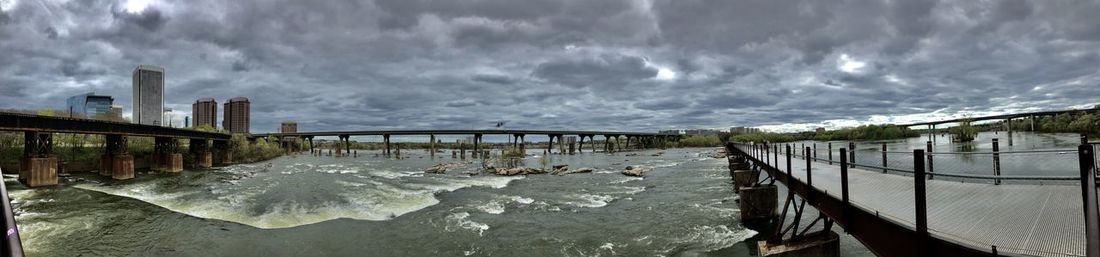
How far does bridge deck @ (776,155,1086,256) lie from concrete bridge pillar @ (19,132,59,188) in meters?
48.7

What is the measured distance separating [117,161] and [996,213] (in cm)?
5813

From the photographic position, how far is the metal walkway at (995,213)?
591cm

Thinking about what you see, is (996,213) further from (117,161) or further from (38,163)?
(117,161)

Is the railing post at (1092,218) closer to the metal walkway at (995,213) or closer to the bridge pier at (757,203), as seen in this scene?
the metal walkway at (995,213)

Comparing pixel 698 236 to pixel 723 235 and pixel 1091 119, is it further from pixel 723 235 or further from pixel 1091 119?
pixel 1091 119

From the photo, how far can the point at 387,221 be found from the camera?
2211 centimetres

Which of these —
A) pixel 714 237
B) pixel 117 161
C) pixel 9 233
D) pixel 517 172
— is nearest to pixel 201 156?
pixel 117 161

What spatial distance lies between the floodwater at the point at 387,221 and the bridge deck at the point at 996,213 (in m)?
6.06

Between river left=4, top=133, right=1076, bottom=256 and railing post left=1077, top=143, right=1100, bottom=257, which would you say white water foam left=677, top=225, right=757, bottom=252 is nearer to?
river left=4, top=133, right=1076, bottom=256

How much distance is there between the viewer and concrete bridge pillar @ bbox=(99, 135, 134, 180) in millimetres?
42938

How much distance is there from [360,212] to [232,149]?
77348mm

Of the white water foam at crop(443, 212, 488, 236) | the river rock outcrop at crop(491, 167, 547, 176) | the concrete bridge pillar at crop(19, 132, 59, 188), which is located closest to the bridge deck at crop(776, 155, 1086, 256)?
the white water foam at crop(443, 212, 488, 236)

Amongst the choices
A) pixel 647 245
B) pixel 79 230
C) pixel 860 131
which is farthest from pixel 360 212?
pixel 860 131

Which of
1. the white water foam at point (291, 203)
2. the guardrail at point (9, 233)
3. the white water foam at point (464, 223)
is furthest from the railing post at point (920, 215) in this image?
the white water foam at point (291, 203)
